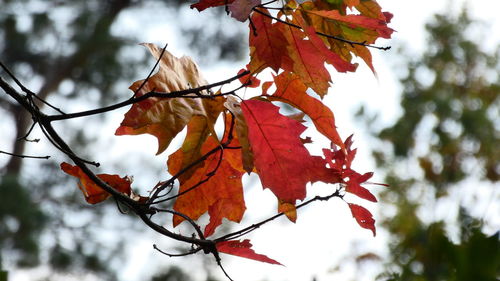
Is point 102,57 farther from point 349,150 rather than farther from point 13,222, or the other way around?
point 349,150

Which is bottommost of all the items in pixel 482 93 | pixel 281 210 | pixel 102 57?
pixel 281 210

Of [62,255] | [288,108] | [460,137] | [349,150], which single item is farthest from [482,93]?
[349,150]

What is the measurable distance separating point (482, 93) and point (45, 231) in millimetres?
4281

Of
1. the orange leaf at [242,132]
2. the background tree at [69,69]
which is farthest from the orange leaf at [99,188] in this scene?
the background tree at [69,69]

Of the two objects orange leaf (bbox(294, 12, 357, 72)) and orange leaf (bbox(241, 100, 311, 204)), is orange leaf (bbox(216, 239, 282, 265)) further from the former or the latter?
orange leaf (bbox(294, 12, 357, 72))

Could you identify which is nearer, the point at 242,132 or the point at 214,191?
the point at 242,132

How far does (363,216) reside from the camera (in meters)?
0.68

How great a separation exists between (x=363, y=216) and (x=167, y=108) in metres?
0.27

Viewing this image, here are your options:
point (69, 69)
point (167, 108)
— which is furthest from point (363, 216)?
point (69, 69)

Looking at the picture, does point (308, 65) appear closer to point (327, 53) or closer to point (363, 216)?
point (327, 53)

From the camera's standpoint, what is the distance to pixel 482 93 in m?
5.61

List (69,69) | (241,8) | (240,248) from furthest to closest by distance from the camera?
(69,69) < (240,248) < (241,8)

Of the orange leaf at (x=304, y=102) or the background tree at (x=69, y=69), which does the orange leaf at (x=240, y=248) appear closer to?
the orange leaf at (x=304, y=102)

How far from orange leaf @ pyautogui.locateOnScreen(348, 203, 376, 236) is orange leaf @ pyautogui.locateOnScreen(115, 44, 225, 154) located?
207 millimetres
